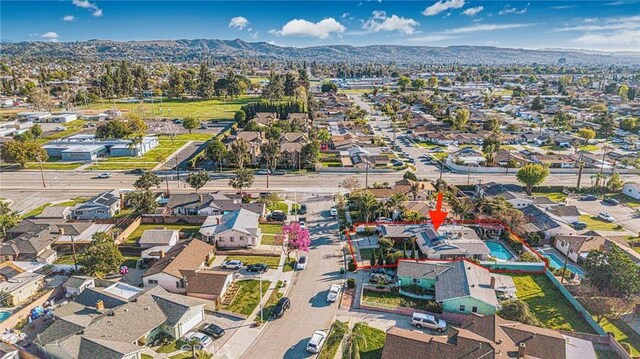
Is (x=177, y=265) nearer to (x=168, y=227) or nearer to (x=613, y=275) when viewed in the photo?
(x=168, y=227)

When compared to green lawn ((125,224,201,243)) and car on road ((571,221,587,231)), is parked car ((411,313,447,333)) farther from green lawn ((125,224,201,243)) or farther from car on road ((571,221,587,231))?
car on road ((571,221,587,231))

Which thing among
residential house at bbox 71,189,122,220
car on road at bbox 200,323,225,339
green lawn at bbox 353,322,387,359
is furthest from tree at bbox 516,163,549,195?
residential house at bbox 71,189,122,220

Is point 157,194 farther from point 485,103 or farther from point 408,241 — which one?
point 485,103

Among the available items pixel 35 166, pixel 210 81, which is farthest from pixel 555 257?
pixel 210 81

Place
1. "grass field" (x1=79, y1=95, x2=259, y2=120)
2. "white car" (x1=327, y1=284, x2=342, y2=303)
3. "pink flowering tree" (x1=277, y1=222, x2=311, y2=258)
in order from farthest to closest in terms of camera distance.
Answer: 1. "grass field" (x1=79, y1=95, x2=259, y2=120)
2. "pink flowering tree" (x1=277, y1=222, x2=311, y2=258)
3. "white car" (x1=327, y1=284, x2=342, y2=303)

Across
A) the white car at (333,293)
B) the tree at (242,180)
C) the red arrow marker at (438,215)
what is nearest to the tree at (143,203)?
the tree at (242,180)

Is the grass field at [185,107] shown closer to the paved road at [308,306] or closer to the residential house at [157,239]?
the residential house at [157,239]

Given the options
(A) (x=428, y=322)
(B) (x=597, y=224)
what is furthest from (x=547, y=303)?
(B) (x=597, y=224)
